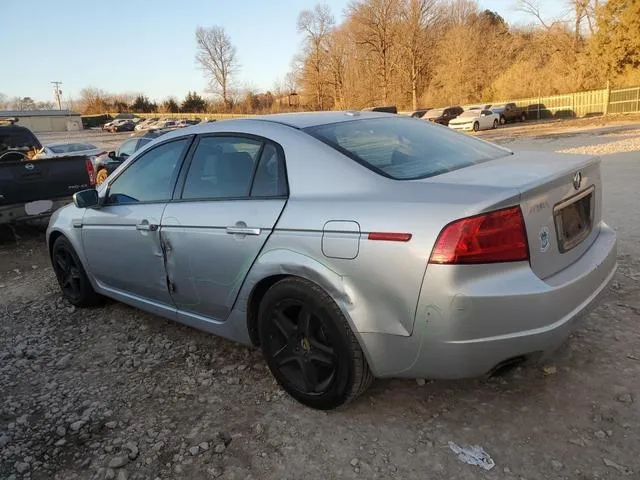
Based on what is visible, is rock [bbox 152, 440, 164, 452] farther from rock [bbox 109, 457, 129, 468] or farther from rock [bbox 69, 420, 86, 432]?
rock [bbox 69, 420, 86, 432]

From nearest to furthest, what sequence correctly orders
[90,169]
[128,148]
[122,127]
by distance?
[90,169], [128,148], [122,127]

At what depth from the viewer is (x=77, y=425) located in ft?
9.62

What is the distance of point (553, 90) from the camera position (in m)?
46.0

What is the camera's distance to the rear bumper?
2.24 metres

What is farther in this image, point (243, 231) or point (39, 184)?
point (39, 184)

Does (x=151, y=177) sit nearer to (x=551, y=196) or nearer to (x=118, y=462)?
(x=118, y=462)

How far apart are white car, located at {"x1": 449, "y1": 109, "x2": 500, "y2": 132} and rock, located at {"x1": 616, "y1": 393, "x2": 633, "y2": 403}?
3274cm

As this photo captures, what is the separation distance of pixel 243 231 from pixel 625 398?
219cm

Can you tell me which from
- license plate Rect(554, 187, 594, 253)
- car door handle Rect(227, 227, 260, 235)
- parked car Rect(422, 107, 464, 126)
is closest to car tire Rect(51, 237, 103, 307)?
car door handle Rect(227, 227, 260, 235)

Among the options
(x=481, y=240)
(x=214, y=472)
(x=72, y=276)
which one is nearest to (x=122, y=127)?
(x=72, y=276)

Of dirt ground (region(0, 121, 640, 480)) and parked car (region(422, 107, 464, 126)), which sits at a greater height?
dirt ground (region(0, 121, 640, 480))

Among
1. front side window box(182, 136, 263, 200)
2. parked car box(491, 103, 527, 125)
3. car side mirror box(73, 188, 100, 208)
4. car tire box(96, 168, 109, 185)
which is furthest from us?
parked car box(491, 103, 527, 125)

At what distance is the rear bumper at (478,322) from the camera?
2242 mm

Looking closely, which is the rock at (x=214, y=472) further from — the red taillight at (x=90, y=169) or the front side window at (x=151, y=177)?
the red taillight at (x=90, y=169)
